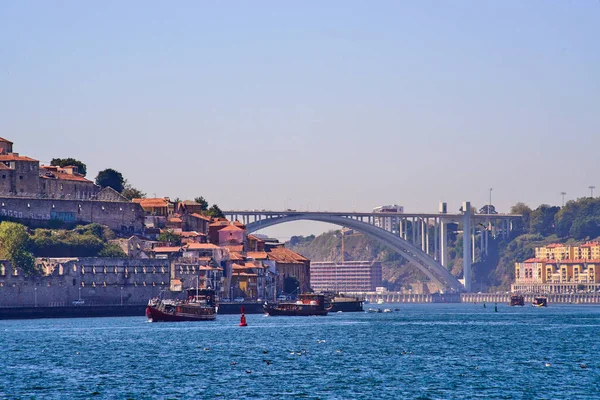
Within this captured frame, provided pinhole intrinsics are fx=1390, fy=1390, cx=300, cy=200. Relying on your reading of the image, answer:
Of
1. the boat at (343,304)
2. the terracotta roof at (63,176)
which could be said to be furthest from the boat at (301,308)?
the terracotta roof at (63,176)

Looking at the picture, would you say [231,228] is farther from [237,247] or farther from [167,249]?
[167,249]

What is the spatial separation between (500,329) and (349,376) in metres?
43.1

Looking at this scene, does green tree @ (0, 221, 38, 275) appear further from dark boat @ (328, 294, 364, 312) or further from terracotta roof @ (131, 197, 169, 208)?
dark boat @ (328, 294, 364, 312)

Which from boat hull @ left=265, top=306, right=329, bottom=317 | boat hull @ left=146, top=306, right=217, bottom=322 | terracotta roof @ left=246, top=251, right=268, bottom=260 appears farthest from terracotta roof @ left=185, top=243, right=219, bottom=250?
boat hull @ left=146, top=306, right=217, bottom=322

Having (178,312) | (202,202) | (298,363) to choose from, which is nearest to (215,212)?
(202,202)

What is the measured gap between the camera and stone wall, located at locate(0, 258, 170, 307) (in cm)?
12175

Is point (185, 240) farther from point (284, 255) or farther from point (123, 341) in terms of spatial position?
point (123, 341)

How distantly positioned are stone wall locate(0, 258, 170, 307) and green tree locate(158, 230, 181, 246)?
11.5 metres

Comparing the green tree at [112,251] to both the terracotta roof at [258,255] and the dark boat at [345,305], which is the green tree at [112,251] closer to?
the terracotta roof at [258,255]

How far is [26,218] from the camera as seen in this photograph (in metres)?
135

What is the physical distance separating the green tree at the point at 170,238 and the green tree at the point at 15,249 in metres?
21.9

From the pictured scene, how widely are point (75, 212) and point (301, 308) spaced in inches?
1085

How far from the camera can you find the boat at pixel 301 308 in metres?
126

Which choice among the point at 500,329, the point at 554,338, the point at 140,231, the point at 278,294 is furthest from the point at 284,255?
the point at 554,338
